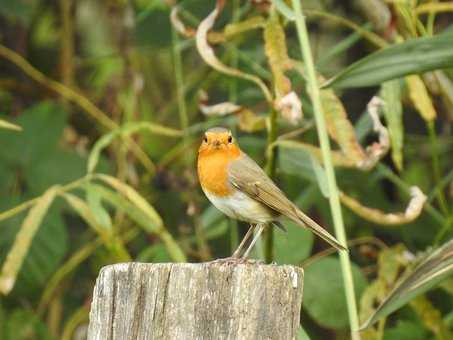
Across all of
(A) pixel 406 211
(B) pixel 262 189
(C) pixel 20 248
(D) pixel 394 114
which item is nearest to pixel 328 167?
(B) pixel 262 189

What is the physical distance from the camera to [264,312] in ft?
9.11

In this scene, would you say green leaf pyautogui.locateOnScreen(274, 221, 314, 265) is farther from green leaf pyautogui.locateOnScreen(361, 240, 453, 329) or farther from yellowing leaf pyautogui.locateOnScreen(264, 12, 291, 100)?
green leaf pyautogui.locateOnScreen(361, 240, 453, 329)

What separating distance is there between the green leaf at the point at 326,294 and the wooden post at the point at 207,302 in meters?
2.22

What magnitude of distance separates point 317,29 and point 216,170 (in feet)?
8.80

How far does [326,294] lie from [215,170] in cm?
125

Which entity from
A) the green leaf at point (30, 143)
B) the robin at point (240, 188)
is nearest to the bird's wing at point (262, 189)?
the robin at point (240, 188)

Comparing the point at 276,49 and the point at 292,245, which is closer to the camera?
the point at 276,49

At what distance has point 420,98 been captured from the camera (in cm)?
443

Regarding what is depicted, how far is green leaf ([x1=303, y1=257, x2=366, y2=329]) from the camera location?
199 inches

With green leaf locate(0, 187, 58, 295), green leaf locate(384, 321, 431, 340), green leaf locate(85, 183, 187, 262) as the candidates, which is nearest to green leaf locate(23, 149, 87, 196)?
green leaf locate(85, 183, 187, 262)

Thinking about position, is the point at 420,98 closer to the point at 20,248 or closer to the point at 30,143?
the point at 20,248

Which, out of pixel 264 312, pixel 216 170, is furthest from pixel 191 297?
pixel 216 170

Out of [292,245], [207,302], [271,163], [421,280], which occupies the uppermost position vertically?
[271,163]

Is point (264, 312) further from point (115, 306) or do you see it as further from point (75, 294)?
point (75, 294)
